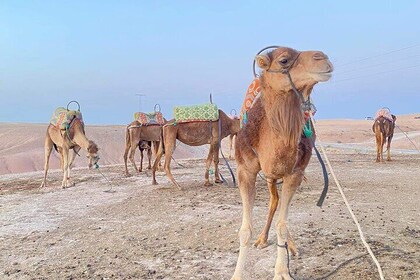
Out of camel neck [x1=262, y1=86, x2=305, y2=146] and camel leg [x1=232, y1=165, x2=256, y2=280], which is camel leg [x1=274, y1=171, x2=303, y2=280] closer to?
camel leg [x1=232, y1=165, x2=256, y2=280]

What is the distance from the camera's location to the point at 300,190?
9.29 m

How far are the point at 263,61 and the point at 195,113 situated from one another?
7073mm

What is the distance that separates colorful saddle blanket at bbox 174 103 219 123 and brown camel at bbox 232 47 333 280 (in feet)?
20.7

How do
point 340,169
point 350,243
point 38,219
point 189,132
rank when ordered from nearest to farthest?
point 350,243 < point 38,219 < point 189,132 < point 340,169

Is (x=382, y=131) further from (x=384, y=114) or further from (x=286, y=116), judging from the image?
(x=286, y=116)

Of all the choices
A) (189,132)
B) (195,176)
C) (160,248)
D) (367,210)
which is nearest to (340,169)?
(195,176)

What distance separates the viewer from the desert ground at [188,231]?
4537 millimetres

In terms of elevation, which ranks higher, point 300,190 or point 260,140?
point 260,140

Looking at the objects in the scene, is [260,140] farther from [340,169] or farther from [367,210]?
[340,169]

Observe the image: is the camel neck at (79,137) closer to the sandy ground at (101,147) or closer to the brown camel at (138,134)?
the brown camel at (138,134)

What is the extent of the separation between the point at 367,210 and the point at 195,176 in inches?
263

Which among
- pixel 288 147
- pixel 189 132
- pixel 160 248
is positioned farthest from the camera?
pixel 189 132

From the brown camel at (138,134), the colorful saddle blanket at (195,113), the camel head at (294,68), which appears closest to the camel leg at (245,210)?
the camel head at (294,68)

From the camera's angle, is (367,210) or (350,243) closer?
(350,243)
